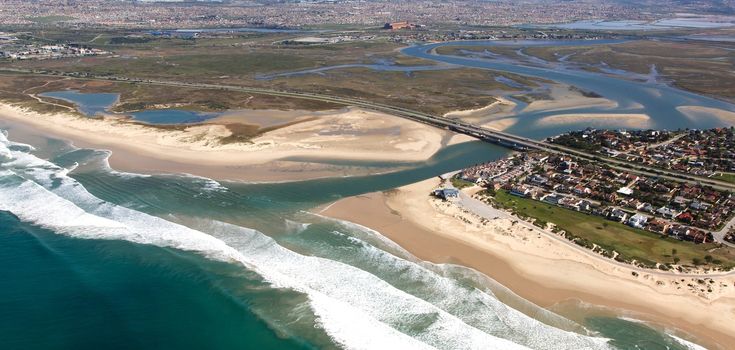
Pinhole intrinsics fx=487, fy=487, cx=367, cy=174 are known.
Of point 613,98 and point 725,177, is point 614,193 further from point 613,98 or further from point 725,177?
point 613,98

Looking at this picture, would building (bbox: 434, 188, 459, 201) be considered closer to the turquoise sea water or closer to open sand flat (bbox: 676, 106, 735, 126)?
the turquoise sea water

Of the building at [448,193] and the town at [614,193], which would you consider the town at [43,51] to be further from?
the town at [614,193]

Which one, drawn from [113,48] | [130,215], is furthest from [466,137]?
[113,48]

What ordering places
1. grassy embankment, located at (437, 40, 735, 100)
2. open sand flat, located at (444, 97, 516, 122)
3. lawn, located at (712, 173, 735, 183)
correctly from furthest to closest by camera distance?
grassy embankment, located at (437, 40, 735, 100) < open sand flat, located at (444, 97, 516, 122) < lawn, located at (712, 173, 735, 183)

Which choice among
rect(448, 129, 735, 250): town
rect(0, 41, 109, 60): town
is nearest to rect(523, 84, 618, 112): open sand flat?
rect(448, 129, 735, 250): town

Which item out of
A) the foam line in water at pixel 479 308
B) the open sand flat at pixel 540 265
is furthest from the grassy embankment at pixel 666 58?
the foam line in water at pixel 479 308

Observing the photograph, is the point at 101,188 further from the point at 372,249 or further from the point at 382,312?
the point at 382,312
